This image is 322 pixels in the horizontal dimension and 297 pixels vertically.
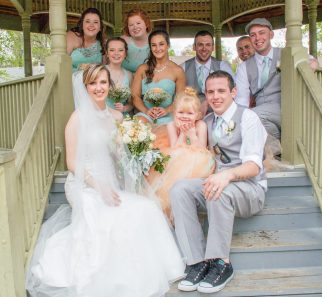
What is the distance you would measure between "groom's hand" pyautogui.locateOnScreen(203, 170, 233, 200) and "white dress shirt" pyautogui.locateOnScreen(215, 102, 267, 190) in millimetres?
287

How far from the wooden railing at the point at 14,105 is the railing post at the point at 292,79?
8.64 ft

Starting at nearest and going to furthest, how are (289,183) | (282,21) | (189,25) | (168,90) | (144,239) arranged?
(144,239) < (289,183) < (168,90) < (282,21) < (189,25)

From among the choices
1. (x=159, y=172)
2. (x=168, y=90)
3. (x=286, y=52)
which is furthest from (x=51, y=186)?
(x=286, y=52)

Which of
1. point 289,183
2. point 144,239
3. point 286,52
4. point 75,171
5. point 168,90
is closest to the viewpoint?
point 144,239

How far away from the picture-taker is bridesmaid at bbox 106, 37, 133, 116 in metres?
4.64

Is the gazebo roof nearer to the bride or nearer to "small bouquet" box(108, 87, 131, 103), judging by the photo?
"small bouquet" box(108, 87, 131, 103)

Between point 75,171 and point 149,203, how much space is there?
602 millimetres

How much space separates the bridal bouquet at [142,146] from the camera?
338 centimetres

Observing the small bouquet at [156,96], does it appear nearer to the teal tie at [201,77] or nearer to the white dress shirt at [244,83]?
the teal tie at [201,77]

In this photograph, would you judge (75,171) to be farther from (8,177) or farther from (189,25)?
(189,25)

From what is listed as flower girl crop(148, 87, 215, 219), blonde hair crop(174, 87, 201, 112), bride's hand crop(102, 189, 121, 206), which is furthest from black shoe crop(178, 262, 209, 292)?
blonde hair crop(174, 87, 201, 112)

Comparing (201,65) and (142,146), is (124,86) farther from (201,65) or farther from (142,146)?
(142,146)

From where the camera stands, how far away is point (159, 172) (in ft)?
11.5

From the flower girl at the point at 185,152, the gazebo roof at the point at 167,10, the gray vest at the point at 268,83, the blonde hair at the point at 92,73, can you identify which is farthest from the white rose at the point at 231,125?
the gazebo roof at the point at 167,10
